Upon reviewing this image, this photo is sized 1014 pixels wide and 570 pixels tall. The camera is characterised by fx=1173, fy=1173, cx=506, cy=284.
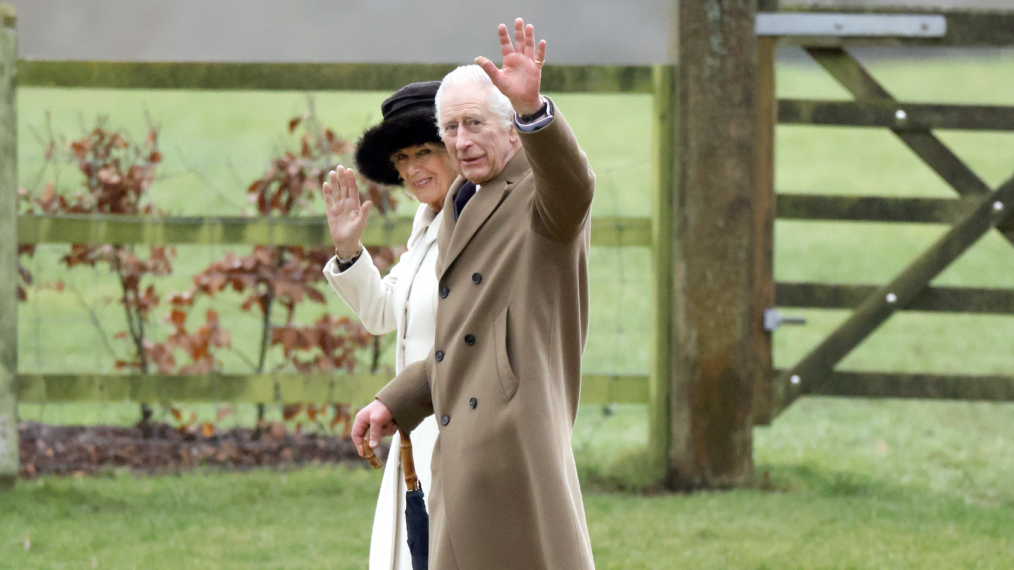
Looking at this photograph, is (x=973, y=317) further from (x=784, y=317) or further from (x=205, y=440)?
(x=205, y=440)

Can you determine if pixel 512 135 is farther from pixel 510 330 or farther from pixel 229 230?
pixel 229 230

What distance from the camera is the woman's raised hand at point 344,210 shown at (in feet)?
9.25

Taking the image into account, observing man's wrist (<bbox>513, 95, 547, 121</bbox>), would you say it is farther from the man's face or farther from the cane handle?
the cane handle

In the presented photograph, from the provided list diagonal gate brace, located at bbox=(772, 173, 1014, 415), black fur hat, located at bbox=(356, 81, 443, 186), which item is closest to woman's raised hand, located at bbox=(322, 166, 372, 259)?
black fur hat, located at bbox=(356, 81, 443, 186)

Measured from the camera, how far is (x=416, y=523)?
237cm

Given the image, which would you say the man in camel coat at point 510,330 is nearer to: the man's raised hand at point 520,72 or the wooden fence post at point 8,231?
the man's raised hand at point 520,72

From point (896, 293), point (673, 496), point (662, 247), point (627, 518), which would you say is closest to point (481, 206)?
point (627, 518)

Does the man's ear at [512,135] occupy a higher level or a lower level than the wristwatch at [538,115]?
lower

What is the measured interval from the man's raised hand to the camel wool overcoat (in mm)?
58

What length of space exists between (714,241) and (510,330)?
2610mm

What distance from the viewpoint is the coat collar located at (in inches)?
88.7

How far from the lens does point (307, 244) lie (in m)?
4.74

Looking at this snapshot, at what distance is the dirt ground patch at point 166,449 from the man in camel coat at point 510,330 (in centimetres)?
295

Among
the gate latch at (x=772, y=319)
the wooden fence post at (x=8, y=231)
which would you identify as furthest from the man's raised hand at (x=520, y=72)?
the wooden fence post at (x=8, y=231)
